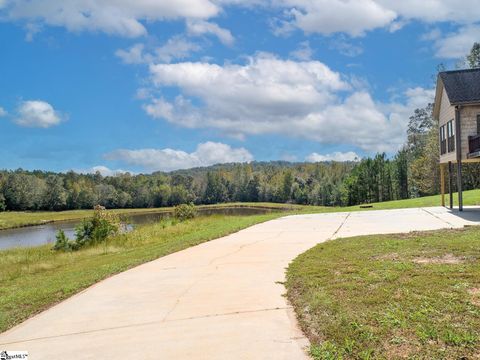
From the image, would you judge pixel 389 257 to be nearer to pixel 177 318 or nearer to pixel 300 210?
pixel 177 318

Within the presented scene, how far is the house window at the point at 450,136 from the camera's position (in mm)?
18547

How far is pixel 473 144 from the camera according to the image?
16.9 metres

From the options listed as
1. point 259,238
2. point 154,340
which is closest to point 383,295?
point 154,340

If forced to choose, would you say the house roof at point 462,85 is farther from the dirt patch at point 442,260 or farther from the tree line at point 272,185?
the tree line at point 272,185

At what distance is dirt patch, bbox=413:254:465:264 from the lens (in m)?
7.14

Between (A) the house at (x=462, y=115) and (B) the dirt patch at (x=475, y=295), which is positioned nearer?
(B) the dirt patch at (x=475, y=295)

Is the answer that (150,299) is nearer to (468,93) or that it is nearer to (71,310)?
(71,310)

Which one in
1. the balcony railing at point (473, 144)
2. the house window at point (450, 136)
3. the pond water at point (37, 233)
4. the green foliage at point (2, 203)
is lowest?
the pond water at point (37, 233)

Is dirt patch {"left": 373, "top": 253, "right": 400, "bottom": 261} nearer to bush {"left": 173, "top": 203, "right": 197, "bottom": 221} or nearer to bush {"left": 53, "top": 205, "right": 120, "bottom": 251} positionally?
bush {"left": 53, "top": 205, "right": 120, "bottom": 251}

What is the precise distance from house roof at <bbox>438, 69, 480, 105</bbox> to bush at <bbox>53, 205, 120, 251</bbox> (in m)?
16.4

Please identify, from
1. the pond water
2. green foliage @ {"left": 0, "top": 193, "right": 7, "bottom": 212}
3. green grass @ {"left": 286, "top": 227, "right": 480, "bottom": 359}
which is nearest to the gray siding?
green grass @ {"left": 286, "top": 227, "right": 480, "bottom": 359}

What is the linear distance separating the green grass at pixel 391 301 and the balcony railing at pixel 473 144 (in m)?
9.34

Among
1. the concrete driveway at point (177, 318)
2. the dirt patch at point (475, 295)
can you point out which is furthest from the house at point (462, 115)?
the dirt patch at point (475, 295)

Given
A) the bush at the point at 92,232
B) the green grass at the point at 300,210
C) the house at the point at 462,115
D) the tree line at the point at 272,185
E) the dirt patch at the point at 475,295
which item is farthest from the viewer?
the tree line at the point at 272,185
